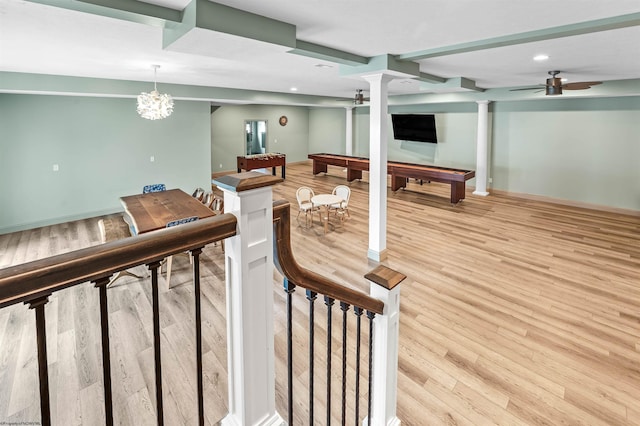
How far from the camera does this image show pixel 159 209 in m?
4.60

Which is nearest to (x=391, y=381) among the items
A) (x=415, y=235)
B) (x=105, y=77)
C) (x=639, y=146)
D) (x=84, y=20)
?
(x=84, y=20)

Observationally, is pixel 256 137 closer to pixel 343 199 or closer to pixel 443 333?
pixel 343 199

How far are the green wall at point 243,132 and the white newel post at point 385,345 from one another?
1032 cm

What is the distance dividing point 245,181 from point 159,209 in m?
4.17

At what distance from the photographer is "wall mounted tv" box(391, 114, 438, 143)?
999 centimetres

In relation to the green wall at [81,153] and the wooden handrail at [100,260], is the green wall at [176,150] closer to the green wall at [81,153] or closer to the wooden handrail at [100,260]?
the green wall at [81,153]

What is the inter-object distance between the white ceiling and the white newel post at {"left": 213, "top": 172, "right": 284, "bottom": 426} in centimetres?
188

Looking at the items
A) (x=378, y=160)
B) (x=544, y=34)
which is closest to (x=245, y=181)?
(x=544, y=34)

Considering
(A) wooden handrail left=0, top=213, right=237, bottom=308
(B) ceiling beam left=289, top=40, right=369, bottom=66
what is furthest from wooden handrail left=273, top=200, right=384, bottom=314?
(B) ceiling beam left=289, top=40, right=369, bottom=66

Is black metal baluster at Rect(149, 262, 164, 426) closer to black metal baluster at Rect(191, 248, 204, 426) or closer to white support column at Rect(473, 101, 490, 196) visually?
black metal baluster at Rect(191, 248, 204, 426)

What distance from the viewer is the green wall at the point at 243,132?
11.2 m

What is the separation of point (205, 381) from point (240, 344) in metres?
1.89

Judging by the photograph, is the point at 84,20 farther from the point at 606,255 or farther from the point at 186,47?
the point at 606,255

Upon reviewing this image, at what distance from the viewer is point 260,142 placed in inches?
504
